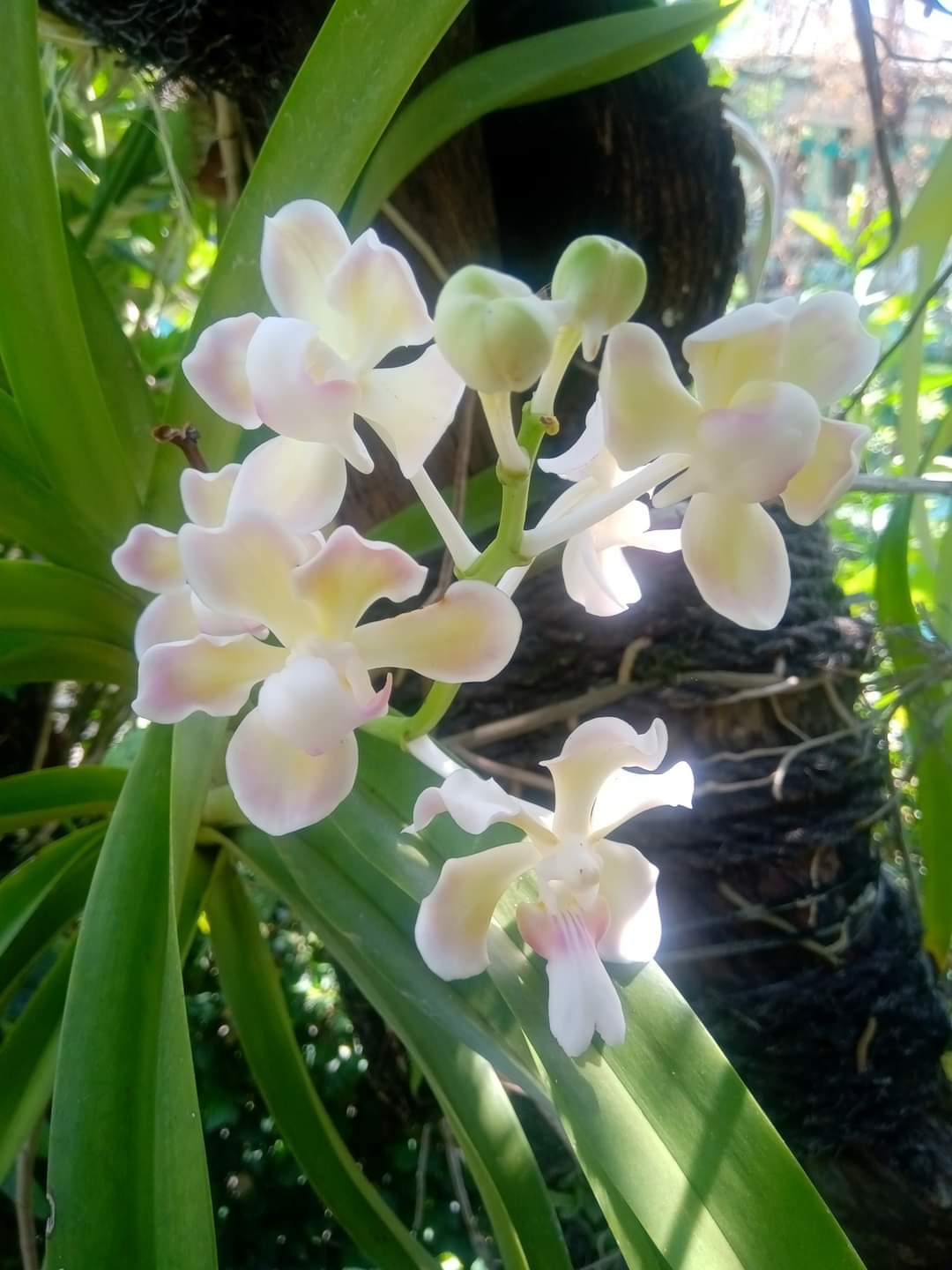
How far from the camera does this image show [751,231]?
144 centimetres

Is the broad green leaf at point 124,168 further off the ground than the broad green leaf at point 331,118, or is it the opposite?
the broad green leaf at point 124,168

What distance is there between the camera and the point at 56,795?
23.1 inches

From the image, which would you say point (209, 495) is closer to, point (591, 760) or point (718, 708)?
point (591, 760)

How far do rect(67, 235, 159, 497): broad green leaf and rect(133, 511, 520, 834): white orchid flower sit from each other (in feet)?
1.32

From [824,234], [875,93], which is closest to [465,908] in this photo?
[875,93]

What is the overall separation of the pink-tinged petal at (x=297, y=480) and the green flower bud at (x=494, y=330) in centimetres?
7

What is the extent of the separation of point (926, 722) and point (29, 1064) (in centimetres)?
69

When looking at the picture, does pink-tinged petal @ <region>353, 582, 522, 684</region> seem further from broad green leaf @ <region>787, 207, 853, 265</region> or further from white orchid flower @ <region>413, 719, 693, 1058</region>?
broad green leaf @ <region>787, 207, 853, 265</region>

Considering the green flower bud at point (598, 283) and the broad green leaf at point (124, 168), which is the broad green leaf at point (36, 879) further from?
the broad green leaf at point (124, 168)

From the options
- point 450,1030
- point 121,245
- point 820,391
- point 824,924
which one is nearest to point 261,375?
Answer: point 820,391

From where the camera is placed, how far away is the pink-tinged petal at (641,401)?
0.92 ft

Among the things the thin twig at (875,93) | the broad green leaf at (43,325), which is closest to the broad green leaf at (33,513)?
the broad green leaf at (43,325)

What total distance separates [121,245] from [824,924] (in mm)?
1077

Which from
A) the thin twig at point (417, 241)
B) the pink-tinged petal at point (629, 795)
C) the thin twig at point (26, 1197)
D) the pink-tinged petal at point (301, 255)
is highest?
the thin twig at point (417, 241)
